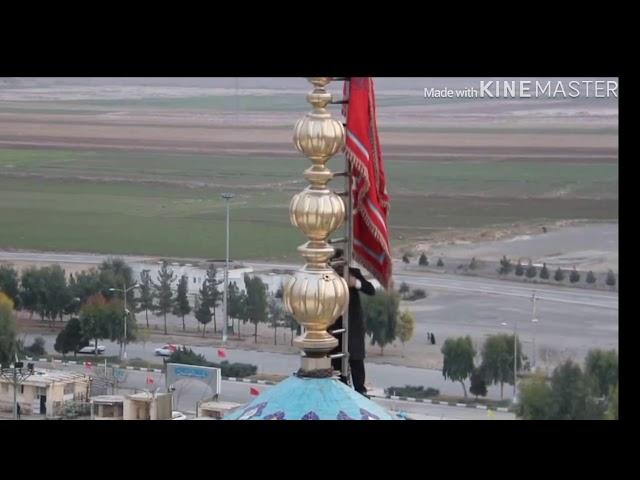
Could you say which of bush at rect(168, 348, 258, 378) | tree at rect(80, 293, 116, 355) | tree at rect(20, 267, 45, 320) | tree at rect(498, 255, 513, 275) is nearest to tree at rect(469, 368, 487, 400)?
bush at rect(168, 348, 258, 378)

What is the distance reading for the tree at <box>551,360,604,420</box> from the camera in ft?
75.7

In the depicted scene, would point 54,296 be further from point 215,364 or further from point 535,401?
point 535,401

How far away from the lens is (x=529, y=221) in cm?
4166

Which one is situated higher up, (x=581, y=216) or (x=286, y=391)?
(x=581, y=216)

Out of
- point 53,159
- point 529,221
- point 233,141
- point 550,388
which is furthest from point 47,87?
point 550,388

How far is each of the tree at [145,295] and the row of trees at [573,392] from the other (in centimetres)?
984

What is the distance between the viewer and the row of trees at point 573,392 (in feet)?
75.7

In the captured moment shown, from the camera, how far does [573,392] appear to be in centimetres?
2542

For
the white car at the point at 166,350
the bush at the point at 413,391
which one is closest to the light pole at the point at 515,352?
the bush at the point at 413,391

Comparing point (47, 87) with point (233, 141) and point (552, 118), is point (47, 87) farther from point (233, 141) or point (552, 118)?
point (552, 118)

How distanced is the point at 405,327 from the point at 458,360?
89.7 inches

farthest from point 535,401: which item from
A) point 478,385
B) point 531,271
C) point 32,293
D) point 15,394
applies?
point 531,271

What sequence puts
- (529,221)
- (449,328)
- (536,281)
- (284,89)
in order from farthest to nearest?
(284,89)
(529,221)
(536,281)
(449,328)

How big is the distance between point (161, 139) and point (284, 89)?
3.78 metres
